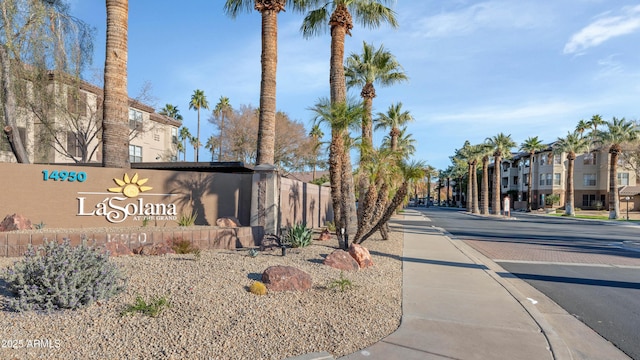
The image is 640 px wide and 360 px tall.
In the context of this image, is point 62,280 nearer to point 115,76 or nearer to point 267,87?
point 115,76

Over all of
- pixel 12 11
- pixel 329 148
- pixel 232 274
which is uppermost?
pixel 12 11

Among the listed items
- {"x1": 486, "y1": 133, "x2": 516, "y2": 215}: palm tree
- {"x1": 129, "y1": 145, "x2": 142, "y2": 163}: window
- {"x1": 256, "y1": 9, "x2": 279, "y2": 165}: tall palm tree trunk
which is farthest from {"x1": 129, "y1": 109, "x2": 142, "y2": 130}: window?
{"x1": 486, "y1": 133, "x2": 516, "y2": 215}: palm tree

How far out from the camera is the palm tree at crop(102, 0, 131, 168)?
39.4 ft

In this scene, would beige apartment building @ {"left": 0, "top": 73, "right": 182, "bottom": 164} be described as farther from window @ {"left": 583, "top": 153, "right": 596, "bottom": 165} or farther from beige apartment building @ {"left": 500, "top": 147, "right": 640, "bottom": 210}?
window @ {"left": 583, "top": 153, "right": 596, "bottom": 165}

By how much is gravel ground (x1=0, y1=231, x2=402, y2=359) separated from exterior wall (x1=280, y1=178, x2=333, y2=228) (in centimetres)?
858

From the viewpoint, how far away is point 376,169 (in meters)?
12.8

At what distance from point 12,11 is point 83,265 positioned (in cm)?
1283

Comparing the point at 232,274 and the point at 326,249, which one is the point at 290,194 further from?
the point at 232,274

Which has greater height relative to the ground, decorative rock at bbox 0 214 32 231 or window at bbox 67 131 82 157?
window at bbox 67 131 82 157

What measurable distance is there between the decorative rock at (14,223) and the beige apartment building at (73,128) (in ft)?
26.1

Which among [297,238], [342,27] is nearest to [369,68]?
[342,27]

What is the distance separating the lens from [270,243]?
11648 mm

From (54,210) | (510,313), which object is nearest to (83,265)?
(510,313)

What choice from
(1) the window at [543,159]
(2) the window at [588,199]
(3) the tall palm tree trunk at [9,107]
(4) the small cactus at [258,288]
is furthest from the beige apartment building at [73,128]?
(2) the window at [588,199]
